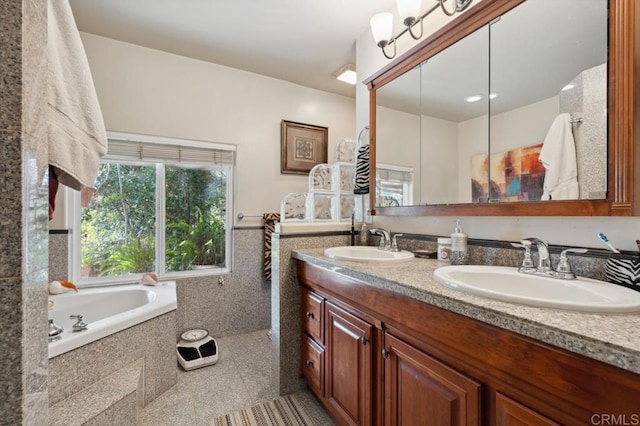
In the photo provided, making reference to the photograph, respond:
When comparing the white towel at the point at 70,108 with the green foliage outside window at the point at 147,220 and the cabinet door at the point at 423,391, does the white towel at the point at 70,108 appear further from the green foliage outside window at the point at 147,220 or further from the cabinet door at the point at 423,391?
the green foliage outside window at the point at 147,220

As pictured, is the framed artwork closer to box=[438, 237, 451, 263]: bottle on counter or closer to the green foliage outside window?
the green foliage outside window

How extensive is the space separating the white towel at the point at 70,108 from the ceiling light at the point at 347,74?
7.29 feet

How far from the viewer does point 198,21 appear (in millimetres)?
2094

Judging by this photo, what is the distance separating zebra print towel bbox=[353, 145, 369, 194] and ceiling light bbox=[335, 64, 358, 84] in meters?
0.97

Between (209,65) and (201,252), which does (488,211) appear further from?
(209,65)

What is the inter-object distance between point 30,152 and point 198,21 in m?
2.09

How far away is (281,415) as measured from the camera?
65.2 inches

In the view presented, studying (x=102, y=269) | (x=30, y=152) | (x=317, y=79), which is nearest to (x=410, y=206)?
(x=30, y=152)

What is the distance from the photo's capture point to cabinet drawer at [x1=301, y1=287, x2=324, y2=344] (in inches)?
63.5

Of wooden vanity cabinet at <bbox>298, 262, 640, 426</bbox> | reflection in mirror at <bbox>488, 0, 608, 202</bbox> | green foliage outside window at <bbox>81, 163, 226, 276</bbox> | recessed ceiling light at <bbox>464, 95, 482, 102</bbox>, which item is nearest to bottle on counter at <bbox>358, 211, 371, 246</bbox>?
wooden vanity cabinet at <bbox>298, 262, 640, 426</bbox>

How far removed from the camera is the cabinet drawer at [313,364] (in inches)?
63.7

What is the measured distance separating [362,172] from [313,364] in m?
1.35

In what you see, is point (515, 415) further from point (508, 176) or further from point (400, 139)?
point (400, 139)

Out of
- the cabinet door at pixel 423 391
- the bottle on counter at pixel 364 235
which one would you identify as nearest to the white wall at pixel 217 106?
the bottle on counter at pixel 364 235
